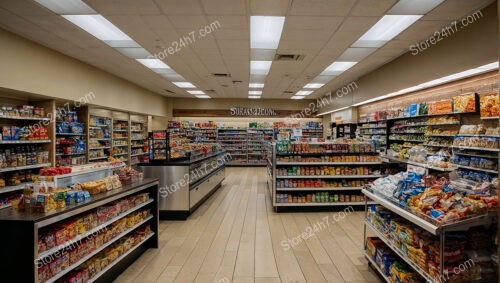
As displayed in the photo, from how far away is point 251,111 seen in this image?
1545cm

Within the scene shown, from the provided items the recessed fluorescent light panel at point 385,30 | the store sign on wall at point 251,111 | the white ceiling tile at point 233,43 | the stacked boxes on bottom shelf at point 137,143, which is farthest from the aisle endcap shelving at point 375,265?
the store sign on wall at point 251,111

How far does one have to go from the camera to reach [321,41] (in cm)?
555

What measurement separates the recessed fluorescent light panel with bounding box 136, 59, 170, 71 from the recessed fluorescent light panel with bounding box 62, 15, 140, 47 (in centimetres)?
126

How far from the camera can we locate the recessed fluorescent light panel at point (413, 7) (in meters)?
3.94

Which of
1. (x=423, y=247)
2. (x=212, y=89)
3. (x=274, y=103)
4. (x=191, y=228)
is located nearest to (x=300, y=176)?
(x=191, y=228)

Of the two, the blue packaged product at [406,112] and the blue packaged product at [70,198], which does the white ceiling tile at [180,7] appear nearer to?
the blue packaged product at [70,198]

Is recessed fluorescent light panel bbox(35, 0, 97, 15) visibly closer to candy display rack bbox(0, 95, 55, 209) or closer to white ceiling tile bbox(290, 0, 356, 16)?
candy display rack bbox(0, 95, 55, 209)

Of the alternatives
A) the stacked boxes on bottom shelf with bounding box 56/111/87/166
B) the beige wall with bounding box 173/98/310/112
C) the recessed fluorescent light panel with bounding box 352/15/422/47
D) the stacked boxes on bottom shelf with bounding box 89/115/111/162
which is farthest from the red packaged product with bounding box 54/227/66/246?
the beige wall with bounding box 173/98/310/112

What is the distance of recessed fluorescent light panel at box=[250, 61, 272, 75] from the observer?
754 cm

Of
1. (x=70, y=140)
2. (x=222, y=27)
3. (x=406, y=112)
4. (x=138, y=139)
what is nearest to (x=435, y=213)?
(x=222, y=27)

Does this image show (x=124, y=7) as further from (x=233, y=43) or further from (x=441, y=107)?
(x=441, y=107)

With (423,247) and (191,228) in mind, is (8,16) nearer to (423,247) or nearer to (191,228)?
(191,228)

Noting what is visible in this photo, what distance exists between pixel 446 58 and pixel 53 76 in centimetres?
819

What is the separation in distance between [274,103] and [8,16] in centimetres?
1236
